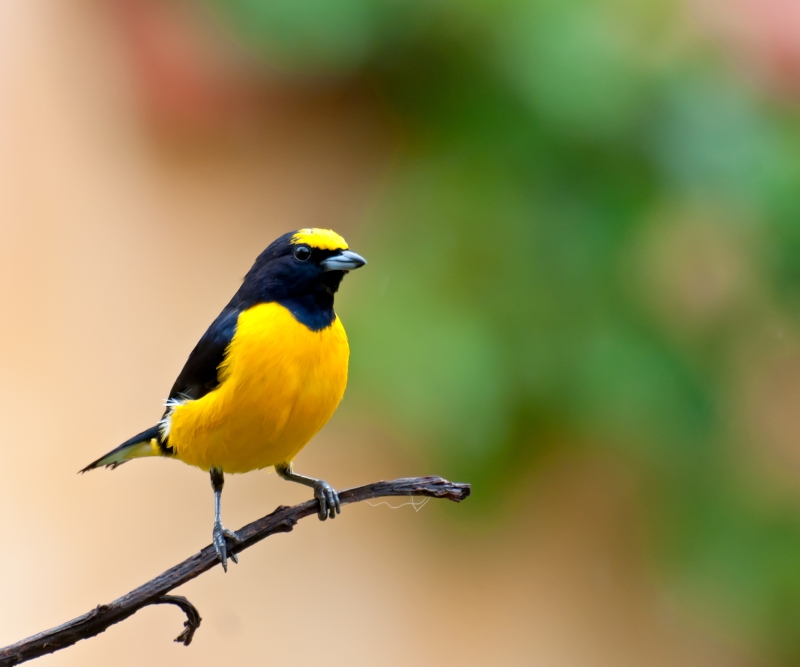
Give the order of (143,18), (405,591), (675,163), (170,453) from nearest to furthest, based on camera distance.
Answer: (170,453) < (675,163) < (143,18) < (405,591)

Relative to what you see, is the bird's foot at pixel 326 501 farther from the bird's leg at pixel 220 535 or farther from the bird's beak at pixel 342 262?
the bird's beak at pixel 342 262

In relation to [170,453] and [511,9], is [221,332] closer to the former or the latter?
[170,453]

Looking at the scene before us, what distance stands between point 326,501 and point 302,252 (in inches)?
16.8

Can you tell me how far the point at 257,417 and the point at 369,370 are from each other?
1.24m

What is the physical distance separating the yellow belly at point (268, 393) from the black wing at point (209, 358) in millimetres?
20

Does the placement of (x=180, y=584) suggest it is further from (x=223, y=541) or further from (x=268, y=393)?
(x=268, y=393)

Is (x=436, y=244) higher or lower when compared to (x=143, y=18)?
lower

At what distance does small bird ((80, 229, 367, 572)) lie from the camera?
1.48m

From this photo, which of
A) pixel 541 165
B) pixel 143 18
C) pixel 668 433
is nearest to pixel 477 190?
pixel 541 165

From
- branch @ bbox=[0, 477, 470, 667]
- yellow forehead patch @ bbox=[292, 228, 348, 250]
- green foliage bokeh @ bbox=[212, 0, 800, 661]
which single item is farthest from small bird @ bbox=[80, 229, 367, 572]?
green foliage bokeh @ bbox=[212, 0, 800, 661]

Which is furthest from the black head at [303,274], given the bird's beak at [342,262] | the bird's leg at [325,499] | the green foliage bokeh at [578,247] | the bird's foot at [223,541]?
the green foliage bokeh at [578,247]

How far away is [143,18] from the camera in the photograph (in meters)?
2.96

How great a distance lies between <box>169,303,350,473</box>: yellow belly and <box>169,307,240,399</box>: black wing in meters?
0.02

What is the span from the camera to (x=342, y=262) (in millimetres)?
1444
